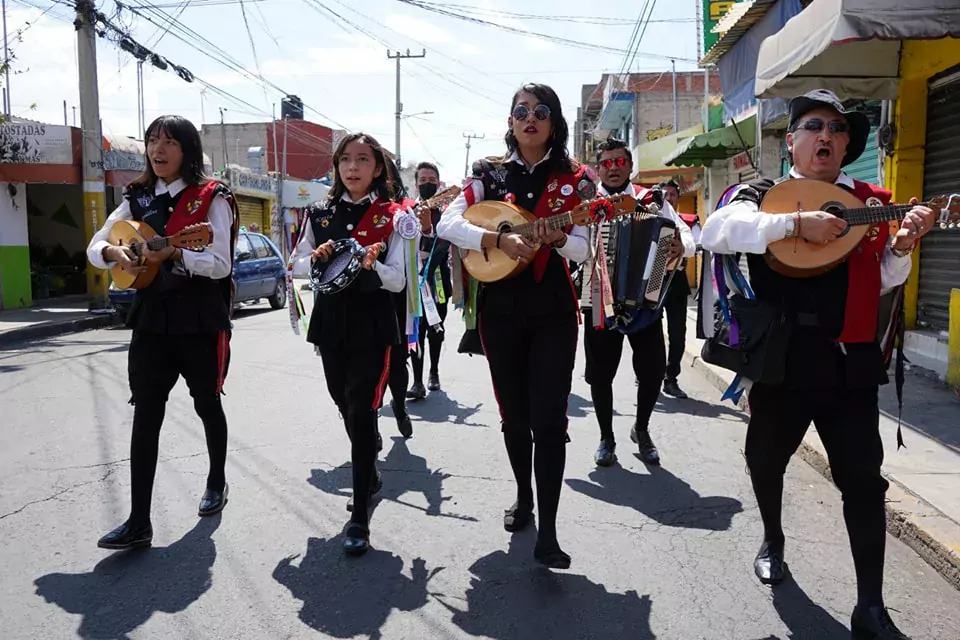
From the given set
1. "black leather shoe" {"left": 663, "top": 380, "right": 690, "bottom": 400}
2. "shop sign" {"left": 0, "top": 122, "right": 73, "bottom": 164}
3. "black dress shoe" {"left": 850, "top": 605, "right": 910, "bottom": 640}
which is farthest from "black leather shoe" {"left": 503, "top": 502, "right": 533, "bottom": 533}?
"shop sign" {"left": 0, "top": 122, "right": 73, "bottom": 164}

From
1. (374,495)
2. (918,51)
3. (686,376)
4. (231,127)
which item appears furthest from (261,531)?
(231,127)

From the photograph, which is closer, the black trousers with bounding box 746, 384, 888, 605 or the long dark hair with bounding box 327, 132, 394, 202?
the black trousers with bounding box 746, 384, 888, 605

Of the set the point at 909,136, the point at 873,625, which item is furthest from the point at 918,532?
the point at 909,136

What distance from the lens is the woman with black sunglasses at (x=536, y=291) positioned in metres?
3.42

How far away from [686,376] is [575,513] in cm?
463

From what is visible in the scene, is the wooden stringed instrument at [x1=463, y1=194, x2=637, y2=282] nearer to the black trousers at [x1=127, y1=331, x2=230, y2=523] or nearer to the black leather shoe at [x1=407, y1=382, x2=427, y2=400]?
the black trousers at [x1=127, y1=331, x2=230, y2=523]

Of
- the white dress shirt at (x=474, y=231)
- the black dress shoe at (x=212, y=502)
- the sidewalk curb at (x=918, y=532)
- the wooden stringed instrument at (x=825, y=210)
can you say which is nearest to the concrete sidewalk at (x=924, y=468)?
the sidewalk curb at (x=918, y=532)

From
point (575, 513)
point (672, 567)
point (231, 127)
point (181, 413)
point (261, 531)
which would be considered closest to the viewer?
point (672, 567)

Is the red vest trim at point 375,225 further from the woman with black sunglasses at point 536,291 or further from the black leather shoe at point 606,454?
the black leather shoe at point 606,454

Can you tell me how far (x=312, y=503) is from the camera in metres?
4.29

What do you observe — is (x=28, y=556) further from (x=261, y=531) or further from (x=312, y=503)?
(x=312, y=503)

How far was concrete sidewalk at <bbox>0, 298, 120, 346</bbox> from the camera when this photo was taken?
1216 cm

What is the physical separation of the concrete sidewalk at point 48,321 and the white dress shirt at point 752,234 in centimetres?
1156

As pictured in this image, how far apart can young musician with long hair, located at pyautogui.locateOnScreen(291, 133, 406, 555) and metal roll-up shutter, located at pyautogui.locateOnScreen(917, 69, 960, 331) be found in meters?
6.17
